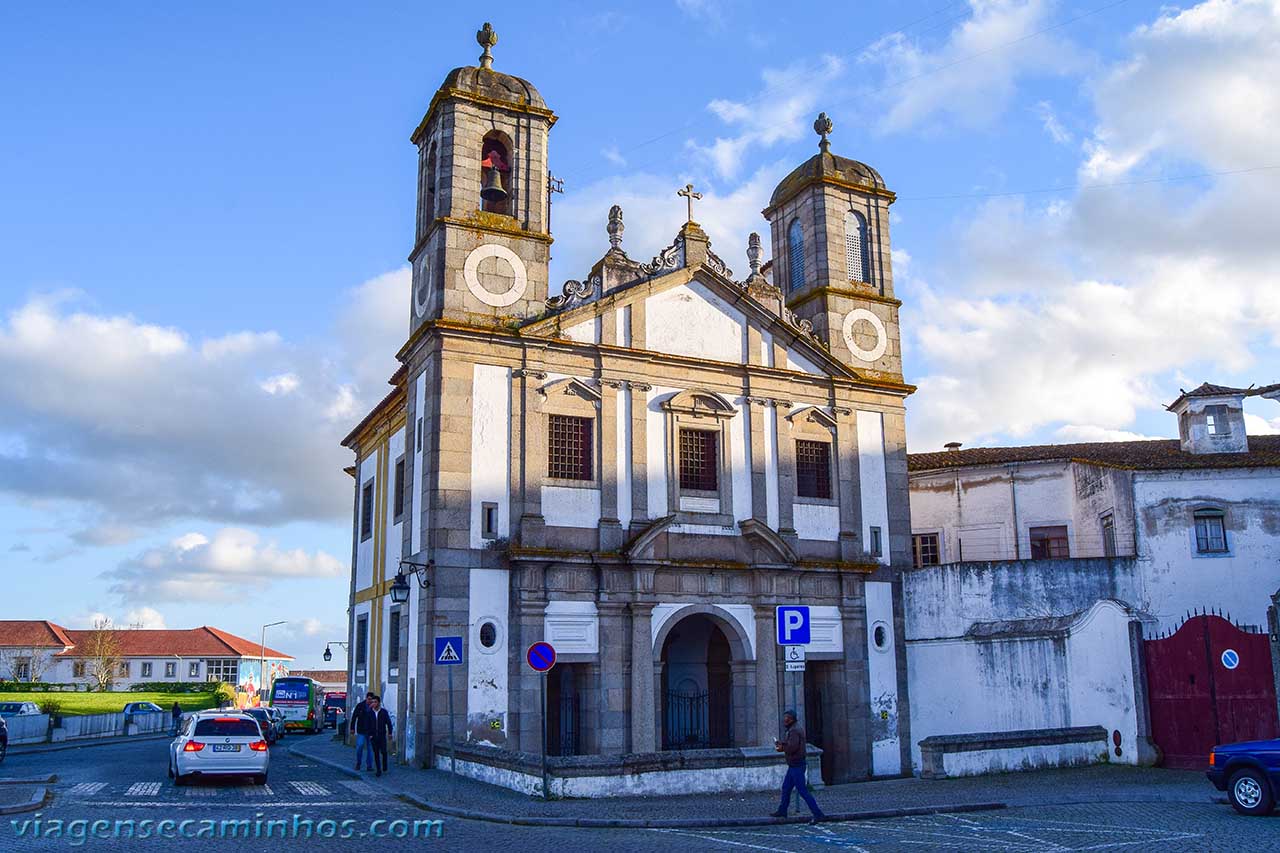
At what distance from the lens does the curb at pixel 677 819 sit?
561 inches

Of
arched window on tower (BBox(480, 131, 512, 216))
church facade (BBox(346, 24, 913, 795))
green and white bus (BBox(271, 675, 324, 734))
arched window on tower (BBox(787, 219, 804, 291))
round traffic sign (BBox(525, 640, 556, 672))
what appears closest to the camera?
round traffic sign (BBox(525, 640, 556, 672))

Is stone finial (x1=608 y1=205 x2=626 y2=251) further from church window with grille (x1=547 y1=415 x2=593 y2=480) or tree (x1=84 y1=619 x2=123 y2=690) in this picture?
tree (x1=84 y1=619 x2=123 y2=690)

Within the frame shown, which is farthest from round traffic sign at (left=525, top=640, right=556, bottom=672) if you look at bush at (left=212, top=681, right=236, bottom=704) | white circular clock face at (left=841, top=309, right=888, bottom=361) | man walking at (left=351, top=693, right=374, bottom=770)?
bush at (left=212, top=681, right=236, bottom=704)

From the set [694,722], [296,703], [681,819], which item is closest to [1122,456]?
[694,722]

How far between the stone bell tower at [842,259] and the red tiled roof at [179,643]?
76.8 meters

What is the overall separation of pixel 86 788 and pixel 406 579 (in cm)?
643

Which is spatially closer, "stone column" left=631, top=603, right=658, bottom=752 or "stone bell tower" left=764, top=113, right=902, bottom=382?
"stone column" left=631, top=603, right=658, bottom=752

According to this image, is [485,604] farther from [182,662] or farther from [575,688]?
[182,662]

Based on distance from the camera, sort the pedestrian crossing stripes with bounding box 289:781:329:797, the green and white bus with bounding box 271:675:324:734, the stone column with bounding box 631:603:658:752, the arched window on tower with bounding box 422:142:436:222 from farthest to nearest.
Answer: the green and white bus with bounding box 271:675:324:734
the arched window on tower with bounding box 422:142:436:222
the stone column with bounding box 631:603:658:752
the pedestrian crossing stripes with bounding box 289:781:329:797

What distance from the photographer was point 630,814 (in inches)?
592

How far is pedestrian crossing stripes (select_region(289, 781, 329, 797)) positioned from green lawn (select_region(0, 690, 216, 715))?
43391 millimetres

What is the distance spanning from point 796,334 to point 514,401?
23.4 feet

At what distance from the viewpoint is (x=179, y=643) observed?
94.2 metres

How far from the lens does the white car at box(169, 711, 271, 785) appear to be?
60.3 ft
